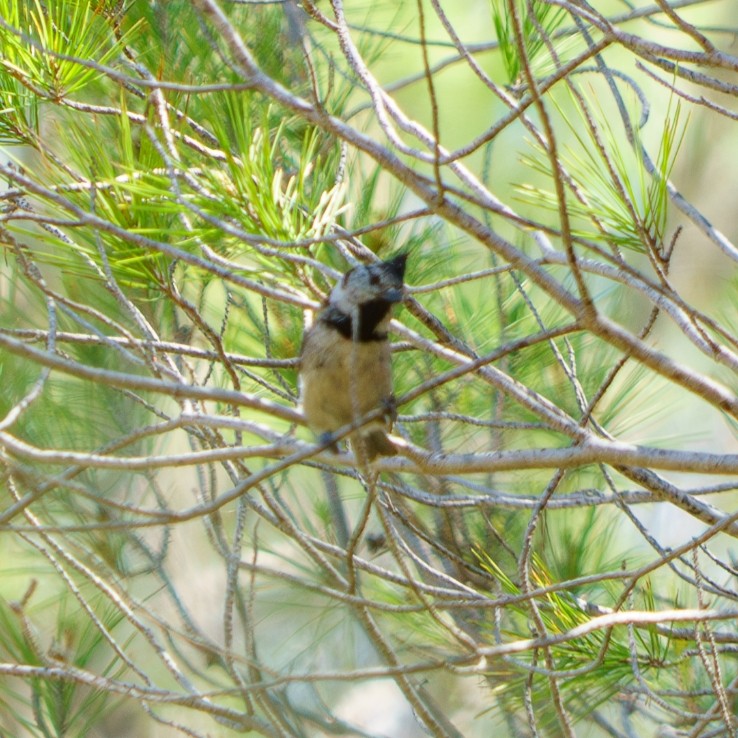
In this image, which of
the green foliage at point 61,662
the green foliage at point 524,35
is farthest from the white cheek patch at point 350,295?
the green foliage at point 61,662

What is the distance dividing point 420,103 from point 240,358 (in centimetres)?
200

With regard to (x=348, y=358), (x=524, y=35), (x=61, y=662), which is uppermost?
(x=524, y=35)

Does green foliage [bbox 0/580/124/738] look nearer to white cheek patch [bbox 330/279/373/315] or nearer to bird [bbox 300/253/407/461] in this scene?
bird [bbox 300/253/407/461]

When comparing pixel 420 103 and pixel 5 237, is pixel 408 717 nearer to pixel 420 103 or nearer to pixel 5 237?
pixel 420 103

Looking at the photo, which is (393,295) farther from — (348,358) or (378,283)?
(348,358)

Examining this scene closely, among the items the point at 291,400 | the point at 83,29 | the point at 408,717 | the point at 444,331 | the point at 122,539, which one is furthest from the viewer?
the point at 408,717

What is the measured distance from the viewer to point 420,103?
3.41 metres

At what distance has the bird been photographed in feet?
5.24

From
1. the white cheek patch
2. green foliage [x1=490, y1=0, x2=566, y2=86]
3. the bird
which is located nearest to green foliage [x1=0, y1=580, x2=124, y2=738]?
the bird

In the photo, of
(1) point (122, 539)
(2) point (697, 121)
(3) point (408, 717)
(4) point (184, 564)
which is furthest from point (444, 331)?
(2) point (697, 121)

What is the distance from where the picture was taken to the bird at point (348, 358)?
1.60m

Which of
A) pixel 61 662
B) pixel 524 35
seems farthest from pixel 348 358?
pixel 61 662

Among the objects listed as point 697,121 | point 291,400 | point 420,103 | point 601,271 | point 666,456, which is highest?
point 697,121

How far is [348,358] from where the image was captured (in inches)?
65.5
